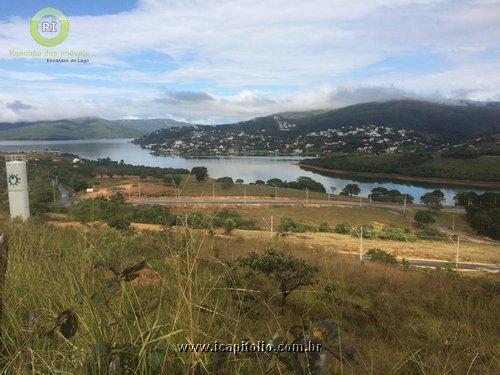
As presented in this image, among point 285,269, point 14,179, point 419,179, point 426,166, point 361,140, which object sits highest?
point 361,140

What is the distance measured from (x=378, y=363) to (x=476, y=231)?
41.2 meters

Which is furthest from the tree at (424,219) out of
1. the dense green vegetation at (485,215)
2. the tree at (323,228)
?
the tree at (323,228)

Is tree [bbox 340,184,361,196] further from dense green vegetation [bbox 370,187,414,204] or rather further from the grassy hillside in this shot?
the grassy hillside

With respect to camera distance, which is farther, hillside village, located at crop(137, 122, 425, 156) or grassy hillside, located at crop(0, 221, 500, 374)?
hillside village, located at crop(137, 122, 425, 156)

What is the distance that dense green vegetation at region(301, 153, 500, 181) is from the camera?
2965 inches

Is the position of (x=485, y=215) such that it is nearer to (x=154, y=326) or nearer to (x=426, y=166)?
(x=154, y=326)

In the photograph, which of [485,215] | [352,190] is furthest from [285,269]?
[352,190]

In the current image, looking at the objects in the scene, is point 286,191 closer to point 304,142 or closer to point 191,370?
point 191,370

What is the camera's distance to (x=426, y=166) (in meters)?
82.0

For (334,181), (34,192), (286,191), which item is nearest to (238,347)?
(34,192)

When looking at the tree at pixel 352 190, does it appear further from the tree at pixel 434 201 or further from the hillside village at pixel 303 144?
the hillside village at pixel 303 144

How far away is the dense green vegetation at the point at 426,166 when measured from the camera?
75.3 m

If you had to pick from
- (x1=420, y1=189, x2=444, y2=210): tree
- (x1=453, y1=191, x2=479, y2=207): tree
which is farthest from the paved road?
(x1=453, y1=191, x2=479, y2=207): tree

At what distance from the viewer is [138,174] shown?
6338cm
